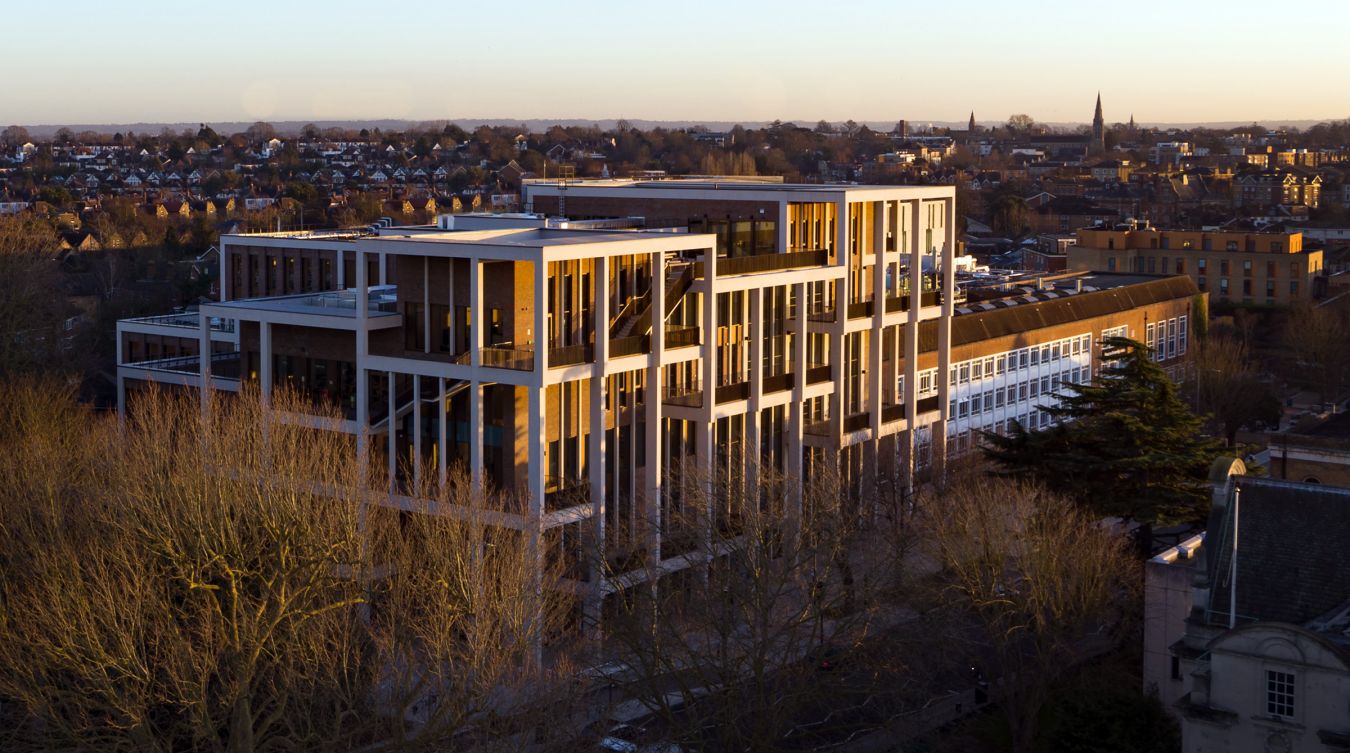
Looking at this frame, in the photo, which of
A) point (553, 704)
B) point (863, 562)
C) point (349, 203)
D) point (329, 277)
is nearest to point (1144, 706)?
point (863, 562)

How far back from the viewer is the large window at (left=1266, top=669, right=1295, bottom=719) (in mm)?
30656

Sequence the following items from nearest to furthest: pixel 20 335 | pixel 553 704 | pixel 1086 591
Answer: pixel 553 704
pixel 1086 591
pixel 20 335

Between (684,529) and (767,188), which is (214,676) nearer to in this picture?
(684,529)

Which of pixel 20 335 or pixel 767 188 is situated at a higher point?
pixel 767 188

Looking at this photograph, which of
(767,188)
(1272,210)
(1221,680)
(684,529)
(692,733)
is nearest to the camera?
(692,733)

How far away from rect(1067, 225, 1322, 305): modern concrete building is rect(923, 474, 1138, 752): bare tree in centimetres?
6271

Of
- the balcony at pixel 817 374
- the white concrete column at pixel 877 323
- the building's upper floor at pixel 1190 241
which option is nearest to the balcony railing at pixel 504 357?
the balcony at pixel 817 374

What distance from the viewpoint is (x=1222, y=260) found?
100375mm

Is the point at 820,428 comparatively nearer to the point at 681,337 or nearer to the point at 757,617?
the point at 681,337

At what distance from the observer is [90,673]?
1101 inches

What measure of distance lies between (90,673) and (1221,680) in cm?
1986

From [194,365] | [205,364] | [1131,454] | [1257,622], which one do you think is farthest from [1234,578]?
[194,365]

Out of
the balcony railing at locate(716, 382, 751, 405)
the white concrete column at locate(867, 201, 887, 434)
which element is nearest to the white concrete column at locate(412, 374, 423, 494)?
the balcony railing at locate(716, 382, 751, 405)

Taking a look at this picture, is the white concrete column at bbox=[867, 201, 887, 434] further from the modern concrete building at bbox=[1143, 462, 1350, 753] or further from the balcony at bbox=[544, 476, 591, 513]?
the modern concrete building at bbox=[1143, 462, 1350, 753]
